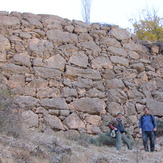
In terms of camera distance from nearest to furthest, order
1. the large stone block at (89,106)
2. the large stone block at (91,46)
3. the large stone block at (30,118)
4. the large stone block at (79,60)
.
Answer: the large stone block at (30,118)
the large stone block at (89,106)
the large stone block at (79,60)
the large stone block at (91,46)

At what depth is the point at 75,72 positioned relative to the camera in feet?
27.1

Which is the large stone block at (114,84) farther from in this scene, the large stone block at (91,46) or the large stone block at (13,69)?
the large stone block at (13,69)

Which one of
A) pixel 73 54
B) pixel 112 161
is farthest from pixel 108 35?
pixel 112 161

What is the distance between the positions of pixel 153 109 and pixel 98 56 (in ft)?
7.38

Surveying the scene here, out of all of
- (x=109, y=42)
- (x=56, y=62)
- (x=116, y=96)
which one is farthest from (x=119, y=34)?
(x=56, y=62)

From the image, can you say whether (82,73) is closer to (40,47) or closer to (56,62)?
(56,62)

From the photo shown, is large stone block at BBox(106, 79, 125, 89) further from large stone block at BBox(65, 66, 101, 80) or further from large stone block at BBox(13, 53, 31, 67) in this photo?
large stone block at BBox(13, 53, 31, 67)

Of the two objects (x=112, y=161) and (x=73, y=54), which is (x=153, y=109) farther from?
(x=112, y=161)

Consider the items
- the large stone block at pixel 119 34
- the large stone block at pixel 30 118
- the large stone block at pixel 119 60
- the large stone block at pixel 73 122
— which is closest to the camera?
the large stone block at pixel 30 118

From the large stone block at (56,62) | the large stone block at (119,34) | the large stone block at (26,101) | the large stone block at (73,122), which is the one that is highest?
the large stone block at (119,34)

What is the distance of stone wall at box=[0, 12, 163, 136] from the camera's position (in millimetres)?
7641

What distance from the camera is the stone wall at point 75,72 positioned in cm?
764

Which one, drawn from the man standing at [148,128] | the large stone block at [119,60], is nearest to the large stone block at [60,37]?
the large stone block at [119,60]

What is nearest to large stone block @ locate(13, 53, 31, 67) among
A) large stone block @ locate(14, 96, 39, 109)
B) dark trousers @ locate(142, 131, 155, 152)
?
large stone block @ locate(14, 96, 39, 109)
